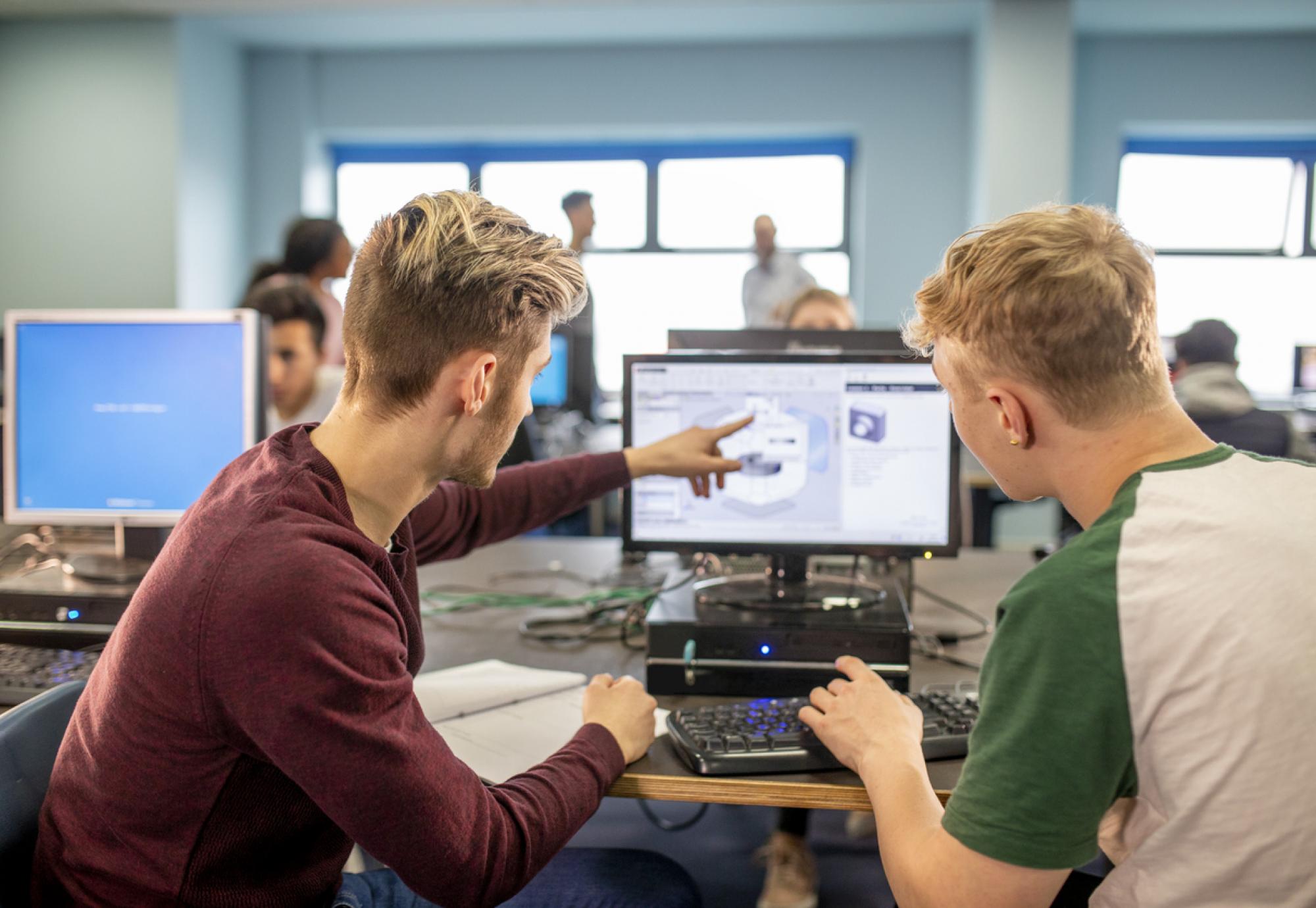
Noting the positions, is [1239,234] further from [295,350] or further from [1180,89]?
[295,350]

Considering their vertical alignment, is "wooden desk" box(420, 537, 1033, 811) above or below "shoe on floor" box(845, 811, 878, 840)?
above

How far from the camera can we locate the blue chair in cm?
95

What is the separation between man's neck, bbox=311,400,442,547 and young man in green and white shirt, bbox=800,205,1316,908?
0.54 meters

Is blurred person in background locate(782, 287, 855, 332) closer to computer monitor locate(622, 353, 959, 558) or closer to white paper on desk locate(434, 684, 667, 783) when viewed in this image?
computer monitor locate(622, 353, 959, 558)

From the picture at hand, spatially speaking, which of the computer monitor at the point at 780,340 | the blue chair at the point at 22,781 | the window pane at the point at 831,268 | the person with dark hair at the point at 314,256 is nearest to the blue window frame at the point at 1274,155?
the window pane at the point at 831,268

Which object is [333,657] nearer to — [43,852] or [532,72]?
[43,852]

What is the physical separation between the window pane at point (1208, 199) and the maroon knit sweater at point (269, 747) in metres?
6.16

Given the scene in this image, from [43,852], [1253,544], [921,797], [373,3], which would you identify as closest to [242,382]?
[43,852]

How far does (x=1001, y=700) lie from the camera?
79cm

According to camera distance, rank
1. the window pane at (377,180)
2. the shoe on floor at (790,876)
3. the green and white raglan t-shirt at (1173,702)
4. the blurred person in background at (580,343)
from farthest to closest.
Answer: the window pane at (377,180) < the blurred person in background at (580,343) < the shoe on floor at (790,876) < the green and white raglan t-shirt at (1173,702)

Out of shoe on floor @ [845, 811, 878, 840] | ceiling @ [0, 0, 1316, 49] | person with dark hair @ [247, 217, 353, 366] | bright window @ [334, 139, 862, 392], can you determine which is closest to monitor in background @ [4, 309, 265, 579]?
shoe on floor @ [845, 811, 878, 840]

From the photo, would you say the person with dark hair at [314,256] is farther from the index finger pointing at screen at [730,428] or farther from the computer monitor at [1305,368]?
the computer monitor at [1305,368]

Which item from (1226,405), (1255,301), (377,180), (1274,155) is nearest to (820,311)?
(1226,405)

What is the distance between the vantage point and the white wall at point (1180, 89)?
19.1ft
